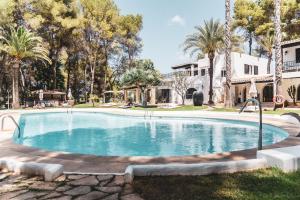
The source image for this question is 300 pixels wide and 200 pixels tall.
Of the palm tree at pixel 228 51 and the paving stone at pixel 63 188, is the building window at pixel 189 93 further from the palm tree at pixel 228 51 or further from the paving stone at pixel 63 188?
the paving stone at pixel 63 188

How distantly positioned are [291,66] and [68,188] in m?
29.3

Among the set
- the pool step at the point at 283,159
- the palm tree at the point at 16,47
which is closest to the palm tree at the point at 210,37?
the palm tree at the point at 16,47

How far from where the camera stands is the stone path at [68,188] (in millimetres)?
4191

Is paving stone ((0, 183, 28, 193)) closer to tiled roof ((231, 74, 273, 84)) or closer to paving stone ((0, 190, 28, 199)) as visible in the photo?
paving stone ((0, 190, 28, 199))

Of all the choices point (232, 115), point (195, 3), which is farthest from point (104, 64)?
point (232, 115)

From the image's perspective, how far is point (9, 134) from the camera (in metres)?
9.88

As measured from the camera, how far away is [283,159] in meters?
5.13

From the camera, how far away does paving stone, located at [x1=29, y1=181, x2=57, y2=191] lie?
459 centimetres

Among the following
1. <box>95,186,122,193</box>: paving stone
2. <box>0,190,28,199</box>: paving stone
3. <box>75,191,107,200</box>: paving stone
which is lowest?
<box>0,190,28,199</box>: paving stone

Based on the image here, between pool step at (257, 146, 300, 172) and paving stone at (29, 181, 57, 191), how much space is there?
3683mm

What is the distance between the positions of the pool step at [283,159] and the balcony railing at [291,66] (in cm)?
2573

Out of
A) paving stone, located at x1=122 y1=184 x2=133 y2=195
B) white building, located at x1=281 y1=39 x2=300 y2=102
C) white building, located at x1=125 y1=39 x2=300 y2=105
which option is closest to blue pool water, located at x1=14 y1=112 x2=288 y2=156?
paving stone, located at x1=122 y1=184 x2=133 y2=195

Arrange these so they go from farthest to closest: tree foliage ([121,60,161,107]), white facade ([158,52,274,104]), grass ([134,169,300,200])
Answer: white facade ([158,52,274,104])
tree foliage ([121,60,161,107])
grass ([134,169,300,200])

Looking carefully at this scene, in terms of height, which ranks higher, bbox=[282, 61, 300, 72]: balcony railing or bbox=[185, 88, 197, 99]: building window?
bbox=[282, 61, 300, 72]: balcony railing
